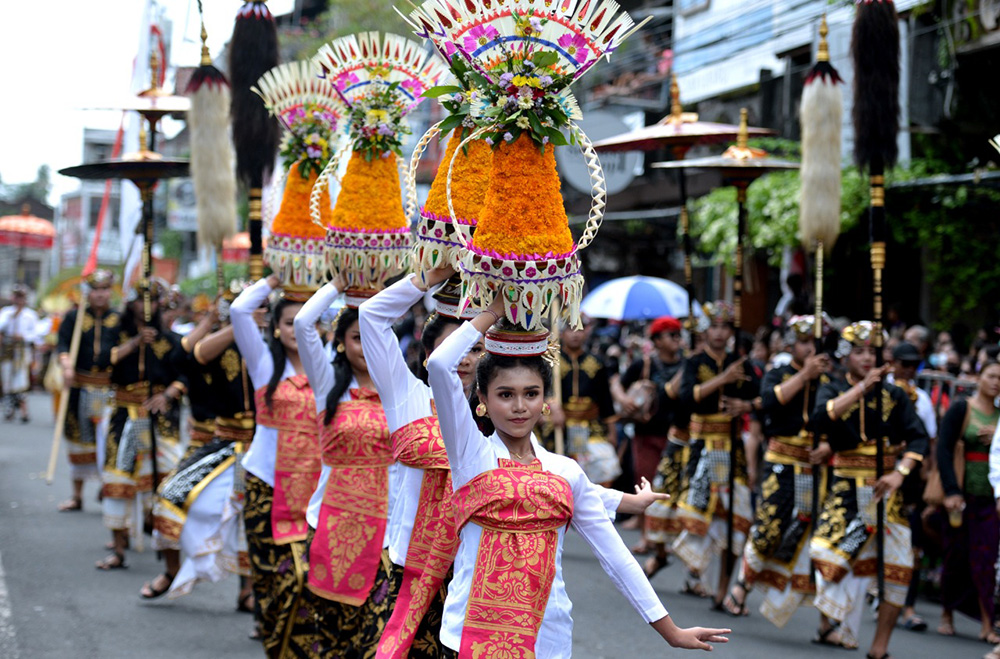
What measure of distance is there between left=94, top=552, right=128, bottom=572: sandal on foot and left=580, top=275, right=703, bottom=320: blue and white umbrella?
5777 millimetres

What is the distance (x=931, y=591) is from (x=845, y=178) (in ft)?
17.3

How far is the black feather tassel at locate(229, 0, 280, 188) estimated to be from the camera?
749cm

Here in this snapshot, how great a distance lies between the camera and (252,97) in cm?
754

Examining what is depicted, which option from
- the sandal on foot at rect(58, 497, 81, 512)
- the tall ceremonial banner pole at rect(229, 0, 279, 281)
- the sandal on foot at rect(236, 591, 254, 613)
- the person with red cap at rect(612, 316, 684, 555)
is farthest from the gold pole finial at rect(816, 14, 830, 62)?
the sandal on foot at rect(58, 497, 81, 512)

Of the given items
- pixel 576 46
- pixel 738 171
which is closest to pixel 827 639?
pixel 738 171

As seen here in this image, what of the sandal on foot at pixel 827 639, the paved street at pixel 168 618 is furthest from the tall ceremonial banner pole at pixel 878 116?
the paved street at pixel 168 618

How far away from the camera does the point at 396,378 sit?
182 inches

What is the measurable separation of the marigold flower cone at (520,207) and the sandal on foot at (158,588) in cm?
538

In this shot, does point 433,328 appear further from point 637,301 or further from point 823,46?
point 637,301

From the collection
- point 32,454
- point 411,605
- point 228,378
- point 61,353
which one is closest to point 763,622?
point 228,378

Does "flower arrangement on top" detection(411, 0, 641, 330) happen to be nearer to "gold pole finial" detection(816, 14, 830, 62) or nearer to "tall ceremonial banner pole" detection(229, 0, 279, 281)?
"tall ceremonial banner pole" detection(229, 0, 279, 281)

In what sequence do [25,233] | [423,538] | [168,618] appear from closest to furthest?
1. [423,538]
2. [168,618]
3. [25,233]

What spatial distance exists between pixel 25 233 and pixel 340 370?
18971mm

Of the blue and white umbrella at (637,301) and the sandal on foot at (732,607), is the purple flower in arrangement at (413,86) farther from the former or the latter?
the blue and white umbrella at (637,301)
